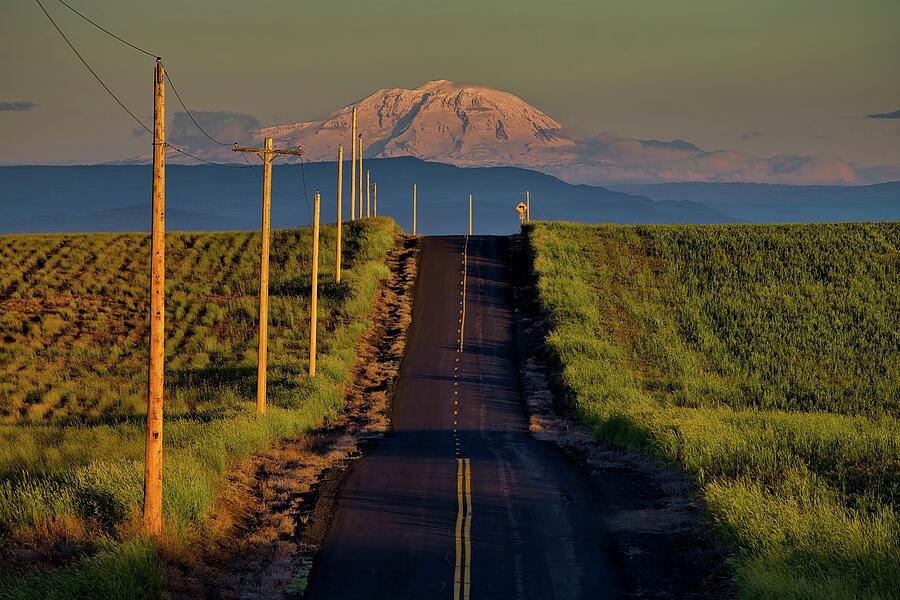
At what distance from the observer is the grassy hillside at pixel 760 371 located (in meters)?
17.9

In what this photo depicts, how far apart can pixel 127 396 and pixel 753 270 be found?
44.1 m

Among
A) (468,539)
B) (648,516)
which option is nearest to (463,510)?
(468,539)

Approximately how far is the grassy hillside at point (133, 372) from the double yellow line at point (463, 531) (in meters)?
5.27

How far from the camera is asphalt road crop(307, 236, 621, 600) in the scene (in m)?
18.1

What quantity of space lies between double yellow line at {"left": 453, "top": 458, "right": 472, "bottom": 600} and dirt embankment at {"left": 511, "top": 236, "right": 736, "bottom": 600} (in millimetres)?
2928

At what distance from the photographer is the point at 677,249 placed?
74.1 metres

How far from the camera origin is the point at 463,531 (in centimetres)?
2125

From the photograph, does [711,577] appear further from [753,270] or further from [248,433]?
[753,270]

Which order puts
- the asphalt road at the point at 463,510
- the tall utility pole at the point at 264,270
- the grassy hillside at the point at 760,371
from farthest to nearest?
the tall utility pole at the point at 264,270
the asphalt road at the point at 463,510
the grassy hillside at the point at 760,371

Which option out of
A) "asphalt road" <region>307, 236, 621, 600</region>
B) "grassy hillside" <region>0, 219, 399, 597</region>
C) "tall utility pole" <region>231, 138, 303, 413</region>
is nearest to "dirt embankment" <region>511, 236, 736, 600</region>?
"asphalt road" <region>307, 236, 621, 600</region>

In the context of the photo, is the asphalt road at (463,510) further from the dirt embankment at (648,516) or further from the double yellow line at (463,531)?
the dirt embankment at (648,516)

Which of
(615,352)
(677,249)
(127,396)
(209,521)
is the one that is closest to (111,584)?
(209,521)

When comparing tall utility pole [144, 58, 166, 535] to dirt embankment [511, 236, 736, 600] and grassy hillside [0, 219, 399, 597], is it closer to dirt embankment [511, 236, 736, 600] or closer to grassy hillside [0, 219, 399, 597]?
grassy hillside [0, 219, 399, 597]

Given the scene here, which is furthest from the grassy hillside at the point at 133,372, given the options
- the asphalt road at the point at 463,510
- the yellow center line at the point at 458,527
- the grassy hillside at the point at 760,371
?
the grassy hillside at the point at 760,371
